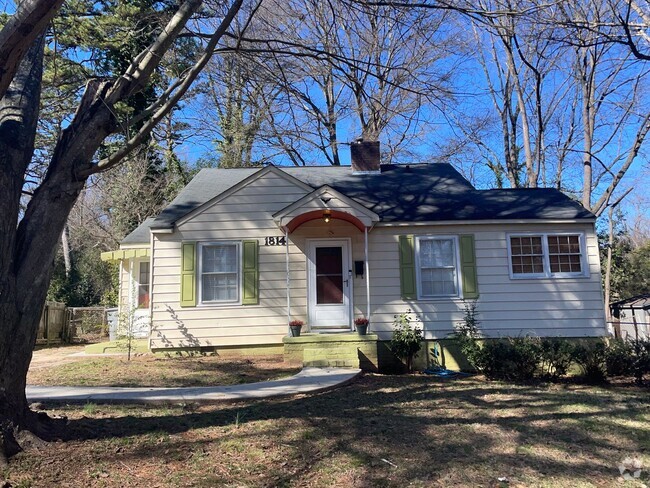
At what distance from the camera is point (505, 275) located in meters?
10.2

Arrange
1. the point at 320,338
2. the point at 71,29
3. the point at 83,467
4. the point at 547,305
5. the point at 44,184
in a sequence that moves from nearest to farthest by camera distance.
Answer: the point at 83,467, the point at 44,184, the point at 71,29, the point at 320,338, the point at 547,305

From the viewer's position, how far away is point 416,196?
11406mm

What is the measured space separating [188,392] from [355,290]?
15.4ft

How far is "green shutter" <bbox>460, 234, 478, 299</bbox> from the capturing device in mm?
10188

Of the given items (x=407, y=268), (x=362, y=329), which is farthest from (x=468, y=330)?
(x=362, y=329)

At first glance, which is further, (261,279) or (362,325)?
(261,279)

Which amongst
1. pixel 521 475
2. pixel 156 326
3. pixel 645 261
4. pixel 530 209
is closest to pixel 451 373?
pixel 530 209

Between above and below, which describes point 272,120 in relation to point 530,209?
above

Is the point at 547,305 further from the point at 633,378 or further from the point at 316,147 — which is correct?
the point at 316,147

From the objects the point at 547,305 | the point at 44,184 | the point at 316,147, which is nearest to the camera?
the point at 44,184

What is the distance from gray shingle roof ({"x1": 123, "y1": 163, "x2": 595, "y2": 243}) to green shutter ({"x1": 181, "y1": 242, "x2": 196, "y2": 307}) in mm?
687

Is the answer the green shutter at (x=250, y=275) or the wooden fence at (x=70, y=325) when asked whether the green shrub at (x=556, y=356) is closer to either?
the green shutter at (x=250, y=275)

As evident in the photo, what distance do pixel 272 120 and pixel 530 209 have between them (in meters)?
12.3

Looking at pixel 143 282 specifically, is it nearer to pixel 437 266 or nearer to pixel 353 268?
pixel 353 268
